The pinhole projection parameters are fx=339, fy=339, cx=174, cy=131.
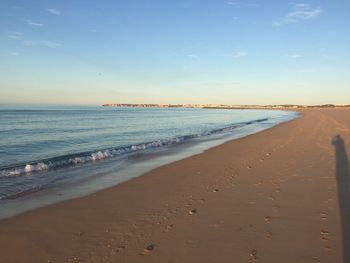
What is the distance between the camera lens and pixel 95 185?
10109mm

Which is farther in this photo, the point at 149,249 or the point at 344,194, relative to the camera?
the point at 344,194

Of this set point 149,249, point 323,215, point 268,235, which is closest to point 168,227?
point 149,249

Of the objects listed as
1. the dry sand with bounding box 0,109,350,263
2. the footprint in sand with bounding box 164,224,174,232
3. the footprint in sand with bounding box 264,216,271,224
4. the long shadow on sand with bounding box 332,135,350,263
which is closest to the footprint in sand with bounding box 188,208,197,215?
the dry sand with bounding box 0,109,350,263

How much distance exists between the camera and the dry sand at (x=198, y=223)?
492 cm

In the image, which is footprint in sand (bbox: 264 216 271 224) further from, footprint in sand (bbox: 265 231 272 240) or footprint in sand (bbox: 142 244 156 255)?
footprint in sand (bbox: 142 244 156 255)

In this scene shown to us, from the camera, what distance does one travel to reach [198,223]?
618 cm

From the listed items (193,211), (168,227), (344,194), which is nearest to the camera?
(168,227)

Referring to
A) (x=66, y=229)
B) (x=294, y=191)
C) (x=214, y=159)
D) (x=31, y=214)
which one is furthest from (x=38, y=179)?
(x=294, y=191)

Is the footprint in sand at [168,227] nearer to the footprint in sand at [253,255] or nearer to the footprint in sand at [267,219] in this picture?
the footprint in sand at [253,255]

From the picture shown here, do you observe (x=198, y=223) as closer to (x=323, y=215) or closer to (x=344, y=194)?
(x=323, y=215)

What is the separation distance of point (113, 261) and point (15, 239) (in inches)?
77.7

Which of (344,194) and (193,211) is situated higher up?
(344,194)

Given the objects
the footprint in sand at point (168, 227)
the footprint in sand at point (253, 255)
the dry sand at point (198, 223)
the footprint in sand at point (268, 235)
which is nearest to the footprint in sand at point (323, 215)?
the dry sand at point (198, 223)

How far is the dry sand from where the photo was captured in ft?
16.1
